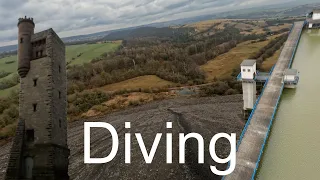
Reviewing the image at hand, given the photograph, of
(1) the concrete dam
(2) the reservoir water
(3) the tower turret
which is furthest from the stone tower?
(2) the reservoir water

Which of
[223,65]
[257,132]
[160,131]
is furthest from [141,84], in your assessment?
[257,132]

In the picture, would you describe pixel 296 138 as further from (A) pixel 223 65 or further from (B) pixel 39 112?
(A) pixel 223 65

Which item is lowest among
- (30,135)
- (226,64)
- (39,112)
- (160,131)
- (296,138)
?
(160,131)

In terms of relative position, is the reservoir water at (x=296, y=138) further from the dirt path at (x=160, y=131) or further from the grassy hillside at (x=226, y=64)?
the grassy hillside at (x=226, y=64)

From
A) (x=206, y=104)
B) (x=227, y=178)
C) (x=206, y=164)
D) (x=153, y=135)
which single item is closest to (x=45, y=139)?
(x=227, y=178)

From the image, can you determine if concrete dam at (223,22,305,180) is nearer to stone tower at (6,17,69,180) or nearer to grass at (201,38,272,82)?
stone tower at (6,17,69,180)

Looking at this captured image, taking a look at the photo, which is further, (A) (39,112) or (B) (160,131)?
(B) (160,131)

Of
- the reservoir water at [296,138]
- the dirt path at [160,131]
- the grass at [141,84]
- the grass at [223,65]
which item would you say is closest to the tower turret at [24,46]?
the dirt path at [160,131]
